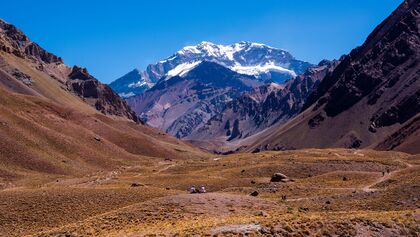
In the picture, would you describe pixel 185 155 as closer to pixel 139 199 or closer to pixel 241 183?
pixel 241 183

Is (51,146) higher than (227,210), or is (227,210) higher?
(51,146)

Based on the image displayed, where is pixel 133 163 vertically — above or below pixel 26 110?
below

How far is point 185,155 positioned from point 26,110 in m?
63.9

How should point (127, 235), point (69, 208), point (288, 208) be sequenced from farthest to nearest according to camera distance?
1. point (69, 208)
2. point (288, 208)
3. point (127, 235)

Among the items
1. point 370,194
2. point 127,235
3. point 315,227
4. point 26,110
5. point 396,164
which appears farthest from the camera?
point 26,110

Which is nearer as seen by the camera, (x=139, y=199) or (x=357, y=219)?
(x=357, y=219)

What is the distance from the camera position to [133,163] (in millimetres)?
131500

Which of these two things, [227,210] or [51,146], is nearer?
[227,210]

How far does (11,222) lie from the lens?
169ft

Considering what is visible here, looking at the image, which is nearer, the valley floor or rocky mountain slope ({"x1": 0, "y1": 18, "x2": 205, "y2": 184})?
the valley floor

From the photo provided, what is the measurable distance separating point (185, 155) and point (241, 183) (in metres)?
109

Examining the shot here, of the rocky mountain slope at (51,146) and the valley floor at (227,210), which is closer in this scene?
the valley floor at (227,210)

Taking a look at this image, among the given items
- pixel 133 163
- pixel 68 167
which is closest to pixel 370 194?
pixel 68 167

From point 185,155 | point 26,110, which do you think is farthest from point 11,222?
point 185,155
